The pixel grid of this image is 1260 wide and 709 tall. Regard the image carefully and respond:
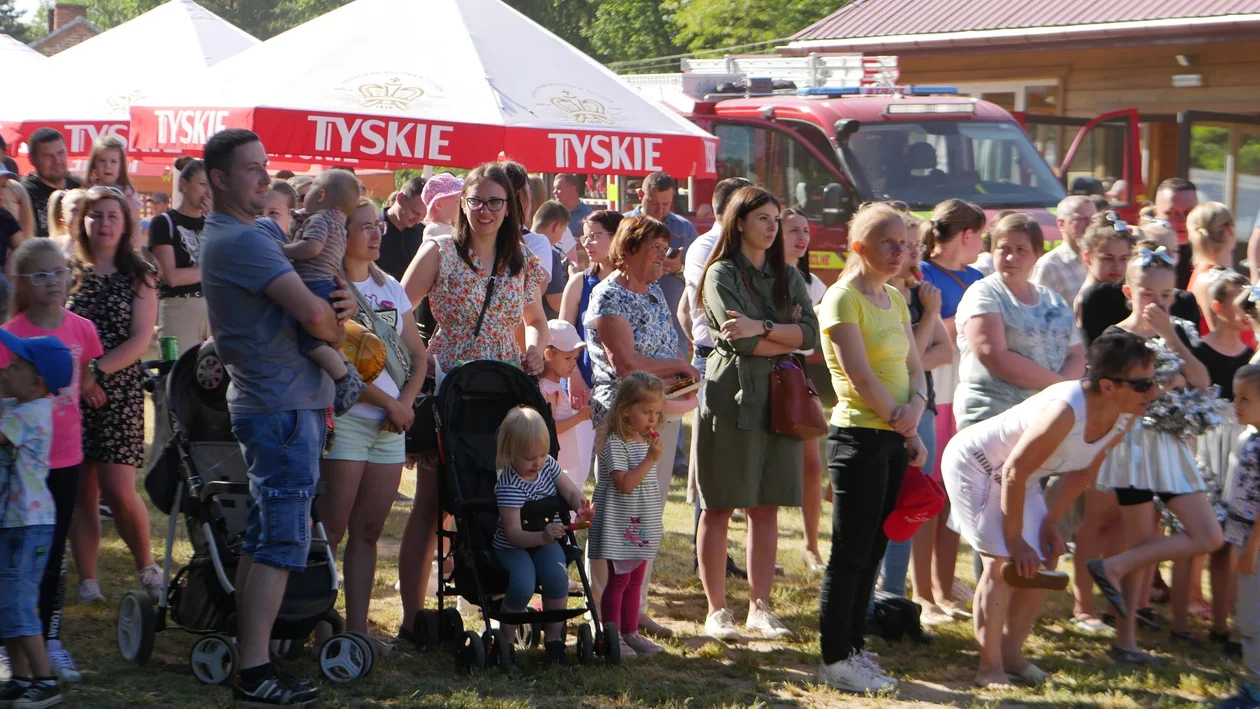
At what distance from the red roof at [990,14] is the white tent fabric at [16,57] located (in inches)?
414

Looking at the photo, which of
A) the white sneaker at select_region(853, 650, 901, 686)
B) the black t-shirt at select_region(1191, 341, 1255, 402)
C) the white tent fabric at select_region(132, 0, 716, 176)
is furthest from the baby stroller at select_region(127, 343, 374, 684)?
the black t-shirt at select_region(1191, 341, 1255, 402)

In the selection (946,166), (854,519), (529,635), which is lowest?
(529,635)

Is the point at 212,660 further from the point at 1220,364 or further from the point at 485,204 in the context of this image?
the point at 1220,364

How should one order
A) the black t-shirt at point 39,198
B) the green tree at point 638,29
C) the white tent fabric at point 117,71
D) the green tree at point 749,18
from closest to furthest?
the black t-shirt at point 39,198, the white tent fabric at point 117,71, the green tree at point 749,18, the green tree at point 638,29

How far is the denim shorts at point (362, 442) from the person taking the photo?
5152mm

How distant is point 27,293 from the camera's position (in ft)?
16.0

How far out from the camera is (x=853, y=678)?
5262 millimetres

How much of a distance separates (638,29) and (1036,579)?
32.0 metres

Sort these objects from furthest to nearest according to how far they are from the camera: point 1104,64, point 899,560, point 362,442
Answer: point 1104,64 < point 899,560 < point 362,442

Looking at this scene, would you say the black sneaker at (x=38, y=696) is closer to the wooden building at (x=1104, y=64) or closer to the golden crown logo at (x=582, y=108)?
the golden crown logo at (x=582, y=108)

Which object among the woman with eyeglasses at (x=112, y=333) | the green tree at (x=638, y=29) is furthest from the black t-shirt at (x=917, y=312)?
the green tree at (x=638, y=29)

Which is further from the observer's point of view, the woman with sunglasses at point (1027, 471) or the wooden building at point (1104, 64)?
the wooden building at point (1104, 64)

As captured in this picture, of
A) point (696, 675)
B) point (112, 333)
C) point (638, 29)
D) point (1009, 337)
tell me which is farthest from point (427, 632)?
point (638, 29)

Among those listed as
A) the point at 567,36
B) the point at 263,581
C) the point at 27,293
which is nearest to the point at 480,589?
the point at 263,581
